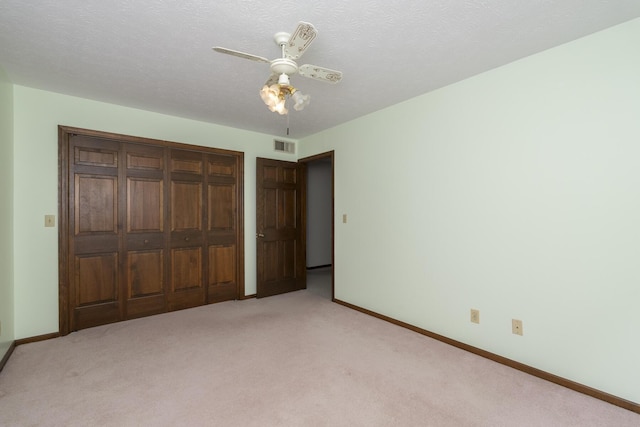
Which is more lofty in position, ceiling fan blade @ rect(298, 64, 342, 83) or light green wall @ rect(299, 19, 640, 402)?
ceiling fan blade @ rect(298, 64, 342, 83)

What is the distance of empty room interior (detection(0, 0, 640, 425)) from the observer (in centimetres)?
194

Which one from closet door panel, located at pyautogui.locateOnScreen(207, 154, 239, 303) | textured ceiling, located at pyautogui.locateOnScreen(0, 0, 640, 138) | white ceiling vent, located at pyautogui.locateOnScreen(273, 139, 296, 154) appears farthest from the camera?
white ceiling vent, located at pyautogui.locateOnScreen(273, 139, 296, 154)

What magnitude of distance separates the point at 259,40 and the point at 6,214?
9.21 ft

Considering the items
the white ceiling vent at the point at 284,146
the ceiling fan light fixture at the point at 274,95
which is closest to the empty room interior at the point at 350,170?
the ceiling fan light fixture at the point at 274,95

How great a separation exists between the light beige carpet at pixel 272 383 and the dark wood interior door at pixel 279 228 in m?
1.35

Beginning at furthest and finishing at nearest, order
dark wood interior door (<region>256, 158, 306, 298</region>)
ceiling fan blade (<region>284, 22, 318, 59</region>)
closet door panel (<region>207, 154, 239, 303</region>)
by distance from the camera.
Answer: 1. dark wood interior door (<region>256, 158, 306, 298</region>)
2. closet door panel (<region>207, 154, 239, 303</region>)
3. ceiling fan blade (<region>284, 22, 318, 59</region>)

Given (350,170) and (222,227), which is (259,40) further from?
(222,227)

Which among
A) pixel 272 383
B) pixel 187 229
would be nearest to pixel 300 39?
pixel 272 383

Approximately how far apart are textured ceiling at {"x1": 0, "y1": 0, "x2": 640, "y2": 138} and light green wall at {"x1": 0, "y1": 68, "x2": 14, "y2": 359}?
0.91ft

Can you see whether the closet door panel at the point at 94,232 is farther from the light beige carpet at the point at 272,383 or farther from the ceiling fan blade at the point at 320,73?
the ceiling fan blade at the point at 320,73

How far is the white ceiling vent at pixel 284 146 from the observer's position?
15.7ft

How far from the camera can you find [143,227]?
358 centimetres

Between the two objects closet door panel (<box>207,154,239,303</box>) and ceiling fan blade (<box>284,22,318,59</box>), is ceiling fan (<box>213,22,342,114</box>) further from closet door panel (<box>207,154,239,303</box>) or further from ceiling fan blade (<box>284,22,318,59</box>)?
closet door panel (<box>207,154,239,303</box>)

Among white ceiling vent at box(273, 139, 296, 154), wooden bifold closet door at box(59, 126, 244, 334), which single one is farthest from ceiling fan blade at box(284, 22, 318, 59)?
white ceiling vent at box(273, 139, 296, 154)
